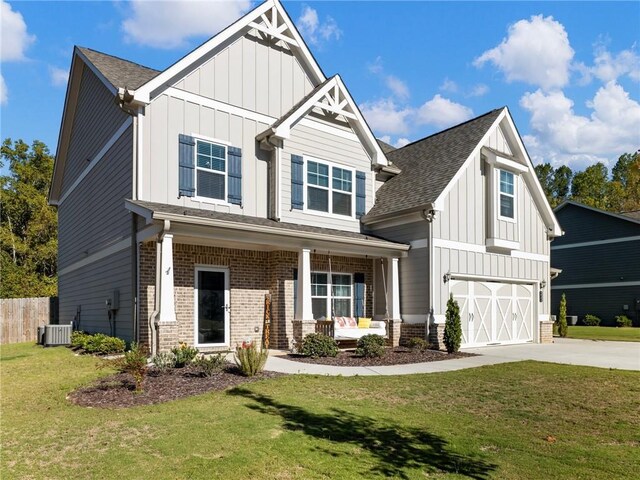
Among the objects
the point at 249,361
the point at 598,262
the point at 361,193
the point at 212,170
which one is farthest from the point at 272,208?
the point at 598,262

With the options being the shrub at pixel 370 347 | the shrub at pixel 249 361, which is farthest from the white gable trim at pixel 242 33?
the shrub at pixel 370 347

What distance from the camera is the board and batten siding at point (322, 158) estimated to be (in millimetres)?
14930

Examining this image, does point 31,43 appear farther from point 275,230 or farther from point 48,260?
point 48,260

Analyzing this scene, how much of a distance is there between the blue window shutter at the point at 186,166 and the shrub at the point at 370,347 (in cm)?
582

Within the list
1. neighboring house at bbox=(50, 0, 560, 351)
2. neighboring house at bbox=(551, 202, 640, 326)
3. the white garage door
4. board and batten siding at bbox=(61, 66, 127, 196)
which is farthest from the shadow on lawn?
neighboring house at bbox=(551, 202, 640, 326)

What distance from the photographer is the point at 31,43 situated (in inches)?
594

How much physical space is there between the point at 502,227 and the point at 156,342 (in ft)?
39.8

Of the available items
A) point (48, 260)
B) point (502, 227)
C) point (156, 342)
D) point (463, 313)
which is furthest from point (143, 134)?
point (48, 260)

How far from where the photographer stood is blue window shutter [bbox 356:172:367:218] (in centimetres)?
1689

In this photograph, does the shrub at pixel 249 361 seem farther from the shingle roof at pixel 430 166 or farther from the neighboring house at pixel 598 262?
the neighboring house at pixel 598 262

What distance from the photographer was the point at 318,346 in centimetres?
1234

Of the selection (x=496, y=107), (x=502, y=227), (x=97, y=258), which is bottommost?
(x=97, y=258)

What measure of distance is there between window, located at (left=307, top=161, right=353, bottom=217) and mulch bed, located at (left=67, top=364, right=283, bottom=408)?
23.4 feet

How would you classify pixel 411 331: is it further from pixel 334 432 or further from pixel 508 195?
pixel 334 432
